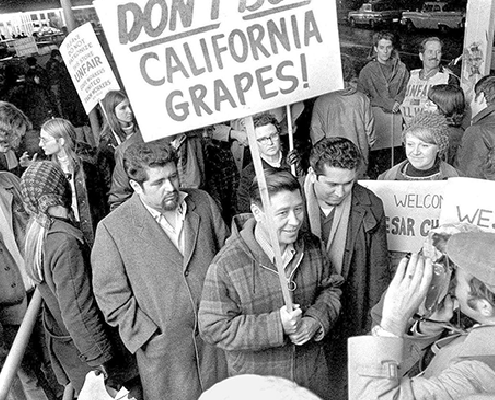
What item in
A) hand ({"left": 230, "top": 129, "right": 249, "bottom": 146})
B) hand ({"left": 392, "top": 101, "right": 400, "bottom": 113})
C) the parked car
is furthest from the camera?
the parked car

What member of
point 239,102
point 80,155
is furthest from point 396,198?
point 80,155

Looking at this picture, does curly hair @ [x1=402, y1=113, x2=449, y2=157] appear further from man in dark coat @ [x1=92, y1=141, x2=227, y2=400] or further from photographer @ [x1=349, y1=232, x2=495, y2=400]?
photographer @ [x1=349, y1=232, x2=495, y2=400]

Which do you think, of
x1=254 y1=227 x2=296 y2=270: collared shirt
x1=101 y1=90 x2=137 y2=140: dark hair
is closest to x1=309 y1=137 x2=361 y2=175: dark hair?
x1=254 y1=227 x2=296 y2=270: collared shirt

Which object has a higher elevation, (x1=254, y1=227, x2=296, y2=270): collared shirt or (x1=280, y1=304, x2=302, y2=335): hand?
(x1=254, y1=227, x2=296, y2=270): collared shirt

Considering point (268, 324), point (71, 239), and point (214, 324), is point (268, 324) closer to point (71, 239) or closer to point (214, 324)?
point (214, 324)

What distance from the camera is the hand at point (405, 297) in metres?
1.52

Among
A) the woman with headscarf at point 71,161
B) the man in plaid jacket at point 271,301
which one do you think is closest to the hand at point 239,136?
the woman with headscarf at point 71,161

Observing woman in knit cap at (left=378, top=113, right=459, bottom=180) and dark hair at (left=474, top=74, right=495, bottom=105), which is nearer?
woman in knit cap at (left=378, top=113, right=459, bottom=180)

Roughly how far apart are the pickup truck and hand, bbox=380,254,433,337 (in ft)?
27.4

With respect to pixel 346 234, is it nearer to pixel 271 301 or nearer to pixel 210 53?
pixel 271 301

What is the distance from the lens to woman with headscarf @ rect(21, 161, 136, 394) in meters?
2.57

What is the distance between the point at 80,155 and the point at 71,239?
1850mm

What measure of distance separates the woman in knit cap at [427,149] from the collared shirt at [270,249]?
1.14 metres

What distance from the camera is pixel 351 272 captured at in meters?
2.66
